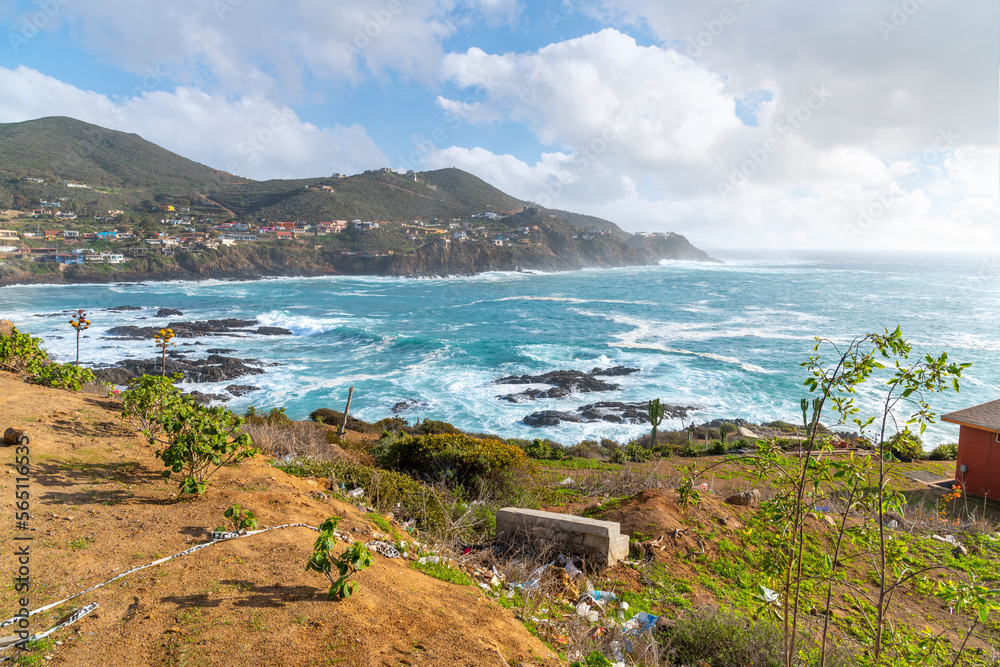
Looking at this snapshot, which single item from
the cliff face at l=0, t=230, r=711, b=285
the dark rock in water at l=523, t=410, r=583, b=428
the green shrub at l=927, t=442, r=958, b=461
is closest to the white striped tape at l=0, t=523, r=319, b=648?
the dark rock in water at l=523, t=410, r=583, b=428

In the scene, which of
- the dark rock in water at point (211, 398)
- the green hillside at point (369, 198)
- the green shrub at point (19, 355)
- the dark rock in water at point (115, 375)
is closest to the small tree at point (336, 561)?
the green shrub at point (19, 355)

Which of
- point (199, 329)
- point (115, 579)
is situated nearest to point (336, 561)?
point (115, 579)

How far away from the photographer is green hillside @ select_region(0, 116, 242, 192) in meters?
97.2

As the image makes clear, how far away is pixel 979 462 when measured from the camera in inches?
471

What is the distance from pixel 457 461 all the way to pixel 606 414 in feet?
49.5

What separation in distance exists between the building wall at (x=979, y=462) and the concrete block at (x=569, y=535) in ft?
35.9

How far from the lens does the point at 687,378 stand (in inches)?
1129

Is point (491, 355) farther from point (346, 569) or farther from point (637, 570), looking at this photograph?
point (346, 569)

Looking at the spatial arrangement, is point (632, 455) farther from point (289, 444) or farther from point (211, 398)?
point (211, 398)

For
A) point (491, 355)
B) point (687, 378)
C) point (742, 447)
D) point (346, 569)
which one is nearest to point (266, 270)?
point (491, 355)

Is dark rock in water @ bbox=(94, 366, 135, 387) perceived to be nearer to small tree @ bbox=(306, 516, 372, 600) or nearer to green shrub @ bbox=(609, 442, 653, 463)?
green shrub @ bbox=(609, 442, 653, 463)

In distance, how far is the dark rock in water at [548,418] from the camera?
22094mm

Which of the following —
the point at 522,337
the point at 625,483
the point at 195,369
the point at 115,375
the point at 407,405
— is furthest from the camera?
the point at 522,337

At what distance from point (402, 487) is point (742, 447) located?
12835 mm
